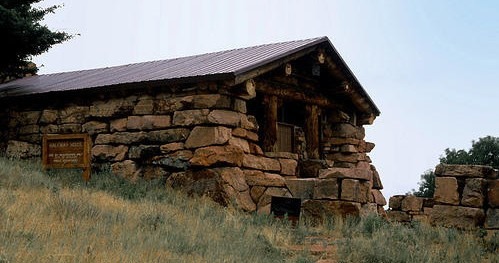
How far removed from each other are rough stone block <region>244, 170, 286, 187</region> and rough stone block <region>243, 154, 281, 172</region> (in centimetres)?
12

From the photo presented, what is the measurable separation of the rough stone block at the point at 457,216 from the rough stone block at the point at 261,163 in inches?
145

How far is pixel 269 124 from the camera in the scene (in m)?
13.0

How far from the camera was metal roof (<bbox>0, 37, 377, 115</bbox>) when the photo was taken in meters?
11.6

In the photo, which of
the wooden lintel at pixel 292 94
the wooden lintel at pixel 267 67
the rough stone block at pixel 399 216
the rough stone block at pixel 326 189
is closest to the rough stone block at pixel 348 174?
the rough stone block at pixel 326 189

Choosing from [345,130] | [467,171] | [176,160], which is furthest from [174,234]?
[345,130]

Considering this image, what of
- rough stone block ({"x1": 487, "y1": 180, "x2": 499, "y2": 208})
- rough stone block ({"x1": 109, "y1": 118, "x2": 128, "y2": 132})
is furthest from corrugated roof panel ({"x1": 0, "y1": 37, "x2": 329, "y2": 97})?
rough stone block ({"x1": 487, "y1": 180, "x2": 499, "y2": 208})

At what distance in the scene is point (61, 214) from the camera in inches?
299

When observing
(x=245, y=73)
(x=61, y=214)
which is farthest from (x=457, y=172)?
(x=61, y=214)

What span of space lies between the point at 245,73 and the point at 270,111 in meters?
1.79

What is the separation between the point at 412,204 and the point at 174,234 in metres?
9.69

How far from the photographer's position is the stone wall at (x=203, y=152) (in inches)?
426

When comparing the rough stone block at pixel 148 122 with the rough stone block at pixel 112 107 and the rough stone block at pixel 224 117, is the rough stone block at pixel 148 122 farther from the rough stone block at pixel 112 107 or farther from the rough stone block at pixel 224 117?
the rough stone block at pixel 224 117

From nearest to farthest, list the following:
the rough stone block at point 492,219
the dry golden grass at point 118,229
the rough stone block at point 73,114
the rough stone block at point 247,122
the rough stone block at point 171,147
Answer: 1. the dry golden grass at point 118,229
2. the rough stone block at point 492,219
3. the rough stone block at point 171,147
4. the rough stone block at point 247,122
5. the rough stone block at point 73,114

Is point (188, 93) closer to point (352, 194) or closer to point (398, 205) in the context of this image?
point (352, 194)
